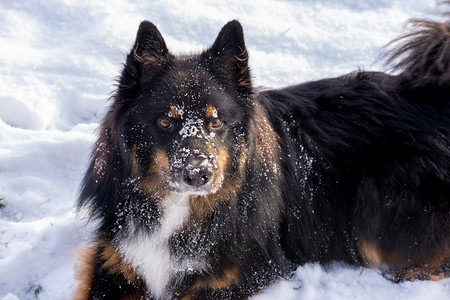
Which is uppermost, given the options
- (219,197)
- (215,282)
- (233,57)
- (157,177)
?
(233,57)

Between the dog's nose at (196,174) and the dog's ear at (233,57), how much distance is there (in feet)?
2.09

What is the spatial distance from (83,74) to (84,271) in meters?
3.01

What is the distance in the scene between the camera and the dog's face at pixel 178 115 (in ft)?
8.98

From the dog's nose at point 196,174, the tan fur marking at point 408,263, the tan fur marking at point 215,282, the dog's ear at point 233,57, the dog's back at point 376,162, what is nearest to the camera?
the dog's nose at point 196,174

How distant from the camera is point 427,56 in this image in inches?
136

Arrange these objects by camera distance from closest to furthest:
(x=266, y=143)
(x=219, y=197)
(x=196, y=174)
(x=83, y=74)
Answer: (x=196, y=174) → (x=219, y=197) → (x=266, y=143) → (x=83, y=74)

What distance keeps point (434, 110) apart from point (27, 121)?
374 cm

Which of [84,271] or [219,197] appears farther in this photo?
[84,271]

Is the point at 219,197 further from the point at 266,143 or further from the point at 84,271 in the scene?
the point at 84,271

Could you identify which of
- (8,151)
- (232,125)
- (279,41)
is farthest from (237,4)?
(232,125)

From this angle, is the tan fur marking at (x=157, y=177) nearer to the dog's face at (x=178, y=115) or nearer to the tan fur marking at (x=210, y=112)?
the dog's face at (x=178, y=115)

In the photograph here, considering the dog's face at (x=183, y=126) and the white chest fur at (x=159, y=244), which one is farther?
the white chest fur at (x=159, y=244)

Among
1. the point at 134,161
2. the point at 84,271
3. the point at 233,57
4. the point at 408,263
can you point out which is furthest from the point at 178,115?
the point at 408,263

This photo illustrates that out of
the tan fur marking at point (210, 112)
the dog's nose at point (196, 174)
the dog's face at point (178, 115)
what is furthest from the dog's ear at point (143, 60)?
the dog's nose at point (196, 174)
